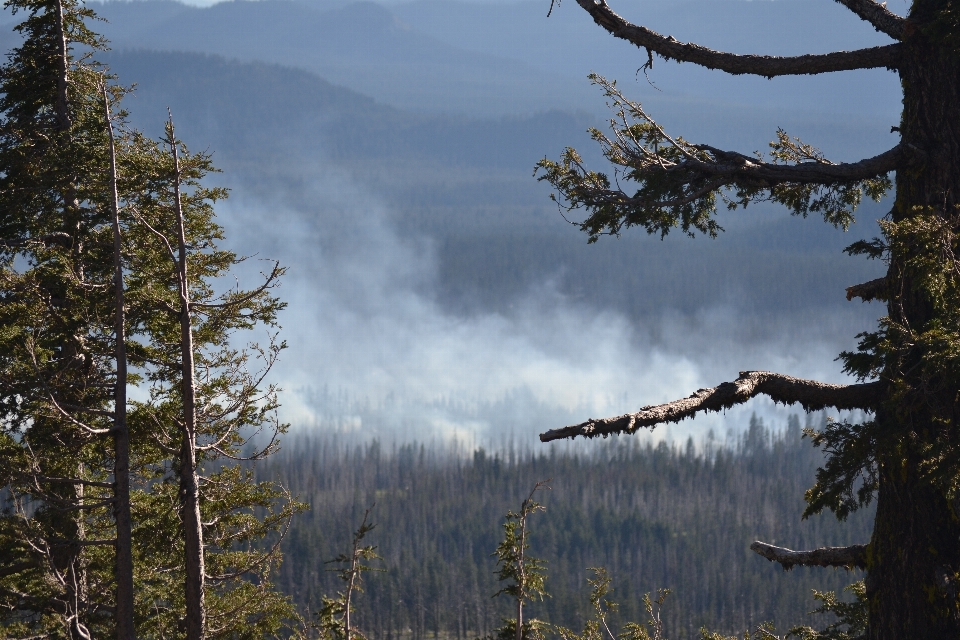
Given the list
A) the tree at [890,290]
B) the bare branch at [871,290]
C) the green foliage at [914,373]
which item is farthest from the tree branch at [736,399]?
the bare branch at [871,290]

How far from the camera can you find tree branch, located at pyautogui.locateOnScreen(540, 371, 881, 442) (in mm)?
6367

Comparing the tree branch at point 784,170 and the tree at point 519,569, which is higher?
the tree branch at point 784,170

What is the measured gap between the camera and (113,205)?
15242 mm

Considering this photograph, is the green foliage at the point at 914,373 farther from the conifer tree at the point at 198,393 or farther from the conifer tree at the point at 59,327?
the conifer tree at the point at 59,327

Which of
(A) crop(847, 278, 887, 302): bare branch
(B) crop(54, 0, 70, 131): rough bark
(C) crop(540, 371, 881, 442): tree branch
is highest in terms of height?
(B) crop(54, 0, 70, 131): rough bark

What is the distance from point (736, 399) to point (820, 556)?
292cm

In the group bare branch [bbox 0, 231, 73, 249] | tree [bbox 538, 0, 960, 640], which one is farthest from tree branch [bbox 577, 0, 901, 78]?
bare branch [bbox 0, 231, 73, 249]

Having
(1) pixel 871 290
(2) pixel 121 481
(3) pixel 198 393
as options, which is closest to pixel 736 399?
(1) pixel 871 290

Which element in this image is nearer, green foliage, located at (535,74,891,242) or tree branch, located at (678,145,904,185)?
tree branch, located at (678,145,904,185)

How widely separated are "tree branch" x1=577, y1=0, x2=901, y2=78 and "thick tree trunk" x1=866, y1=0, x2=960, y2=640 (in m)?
0.27

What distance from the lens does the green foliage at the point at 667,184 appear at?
9.26m

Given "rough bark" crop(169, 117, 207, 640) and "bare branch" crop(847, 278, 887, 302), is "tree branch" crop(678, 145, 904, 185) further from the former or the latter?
"rough bark" crop(169, 117, 207, 640)

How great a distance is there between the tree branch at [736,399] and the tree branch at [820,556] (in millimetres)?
1578

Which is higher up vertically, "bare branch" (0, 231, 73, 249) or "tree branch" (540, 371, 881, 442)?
"bare branch" (0, 231, 73, 249)
